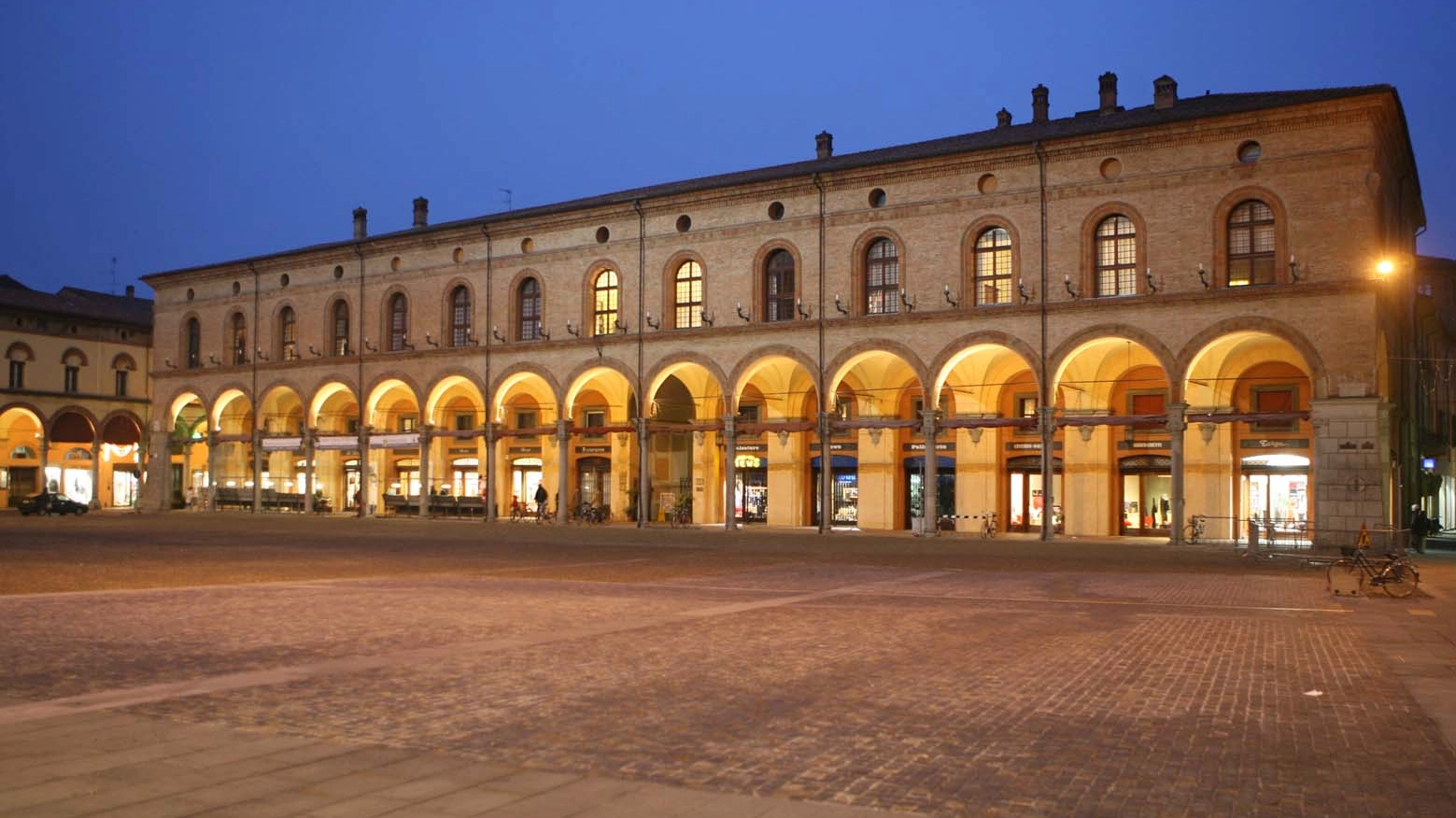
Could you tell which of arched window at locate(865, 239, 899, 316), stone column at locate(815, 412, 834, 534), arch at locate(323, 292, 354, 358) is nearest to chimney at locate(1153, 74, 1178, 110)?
arched window at locate(865, 239, 899, 316)

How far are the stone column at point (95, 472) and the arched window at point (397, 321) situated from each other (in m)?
21.9

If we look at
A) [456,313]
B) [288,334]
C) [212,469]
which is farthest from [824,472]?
[212,469]

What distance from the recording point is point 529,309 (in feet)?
141

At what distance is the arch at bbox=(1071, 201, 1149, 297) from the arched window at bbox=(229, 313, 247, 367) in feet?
114

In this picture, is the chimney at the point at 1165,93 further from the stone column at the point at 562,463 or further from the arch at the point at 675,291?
the stone column at the point at 562,463

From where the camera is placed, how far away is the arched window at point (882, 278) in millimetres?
35609

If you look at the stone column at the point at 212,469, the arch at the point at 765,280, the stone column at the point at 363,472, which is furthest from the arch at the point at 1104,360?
the stone column at the point at 212,469

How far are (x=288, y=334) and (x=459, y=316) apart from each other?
9.55 metres

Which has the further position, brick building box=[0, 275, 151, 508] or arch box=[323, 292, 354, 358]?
brick building box=[0, 275, 151, 508]

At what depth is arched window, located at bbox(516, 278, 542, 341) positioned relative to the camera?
42.7 m

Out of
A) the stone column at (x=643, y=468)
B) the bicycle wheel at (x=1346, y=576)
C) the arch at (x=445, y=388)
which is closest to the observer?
the bicycle wheel at (x=1346, y=576)

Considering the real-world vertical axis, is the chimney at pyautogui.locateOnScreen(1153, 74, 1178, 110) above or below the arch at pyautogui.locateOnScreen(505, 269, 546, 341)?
above

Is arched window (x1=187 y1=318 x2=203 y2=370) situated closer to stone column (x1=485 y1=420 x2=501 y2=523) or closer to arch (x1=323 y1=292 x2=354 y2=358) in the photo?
arch (x1=323 y1=292 x2=354 y2=358)

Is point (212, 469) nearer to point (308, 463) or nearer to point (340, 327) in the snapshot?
point (308, 463)
